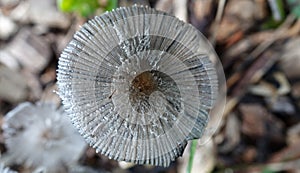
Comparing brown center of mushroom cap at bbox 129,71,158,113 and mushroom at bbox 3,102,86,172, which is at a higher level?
brown center of mushroom cap at bbox 129,71,158,113

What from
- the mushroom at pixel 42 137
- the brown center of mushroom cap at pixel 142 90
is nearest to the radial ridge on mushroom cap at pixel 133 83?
the brown center of mushroom cap at pixel 142 90

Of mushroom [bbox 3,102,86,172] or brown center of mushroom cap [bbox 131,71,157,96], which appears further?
mushroom [bbox 3,102,86,172]

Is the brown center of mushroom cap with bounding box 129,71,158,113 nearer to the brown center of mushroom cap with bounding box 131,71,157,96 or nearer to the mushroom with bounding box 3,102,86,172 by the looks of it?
the brown center of mushroom cap with bounding box 131,71,157,96

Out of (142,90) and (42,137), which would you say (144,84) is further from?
(42,137)

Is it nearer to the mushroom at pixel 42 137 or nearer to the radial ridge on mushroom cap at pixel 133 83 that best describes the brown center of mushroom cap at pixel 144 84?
the radial ridge on mushroom cap at pixel 133 83

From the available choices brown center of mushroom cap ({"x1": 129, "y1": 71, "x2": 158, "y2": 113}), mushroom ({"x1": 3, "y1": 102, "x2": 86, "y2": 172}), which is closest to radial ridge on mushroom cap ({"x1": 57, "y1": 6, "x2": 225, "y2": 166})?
Answer: brown center of mushroom cap ({"x1": 129, "y1": 71, "x2": 158, "y2": 113})

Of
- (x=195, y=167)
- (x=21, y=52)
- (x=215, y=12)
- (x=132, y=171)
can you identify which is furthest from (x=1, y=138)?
(x=215, y=12)

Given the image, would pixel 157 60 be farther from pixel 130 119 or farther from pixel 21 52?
pixel 21 52
